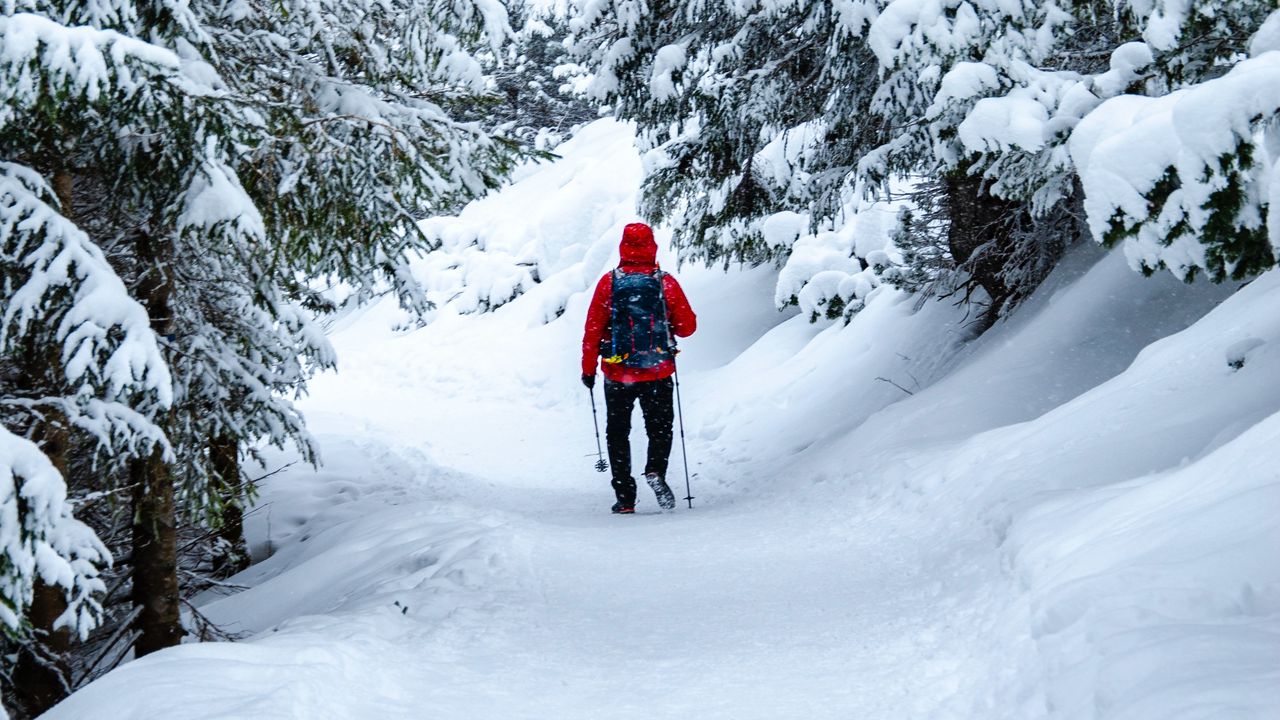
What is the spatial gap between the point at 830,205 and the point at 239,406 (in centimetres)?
571

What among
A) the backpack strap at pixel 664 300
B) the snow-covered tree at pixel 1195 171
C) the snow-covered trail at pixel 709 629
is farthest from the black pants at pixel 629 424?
the snow-covered tree at pixel 1195 171

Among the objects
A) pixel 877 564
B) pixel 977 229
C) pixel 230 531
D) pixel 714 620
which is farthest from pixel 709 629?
pixel 977 229

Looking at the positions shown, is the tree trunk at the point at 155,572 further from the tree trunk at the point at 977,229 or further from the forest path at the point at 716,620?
the tree trunk at the point at 977,229

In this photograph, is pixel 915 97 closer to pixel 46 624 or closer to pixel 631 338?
pixel 631 338

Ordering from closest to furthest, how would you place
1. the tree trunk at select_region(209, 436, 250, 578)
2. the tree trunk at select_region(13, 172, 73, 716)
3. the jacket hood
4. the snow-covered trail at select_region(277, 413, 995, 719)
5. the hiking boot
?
the snow-covered trail at select_region(277, 413, 995, 719) < the tree trunk at select_region(13, 172, 73, 716) < the tree trunk at select_region(209, 436, 250, 578) < the jacket hood < the hiking boot

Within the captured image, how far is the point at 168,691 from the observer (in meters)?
3.24

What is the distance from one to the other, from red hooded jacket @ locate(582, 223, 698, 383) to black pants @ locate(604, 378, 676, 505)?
10 centimetres

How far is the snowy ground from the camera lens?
10.2 ft

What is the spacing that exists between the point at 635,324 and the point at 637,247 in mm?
631

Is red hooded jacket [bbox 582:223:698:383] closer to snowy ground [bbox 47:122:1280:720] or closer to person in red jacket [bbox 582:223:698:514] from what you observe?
person in red jacket [bbox 582:223:698:514]

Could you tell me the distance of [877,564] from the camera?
210 inches

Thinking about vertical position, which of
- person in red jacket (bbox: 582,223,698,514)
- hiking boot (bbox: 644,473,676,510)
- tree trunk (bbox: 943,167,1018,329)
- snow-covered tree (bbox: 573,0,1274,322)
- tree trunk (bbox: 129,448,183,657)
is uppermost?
snow-covered tree (bbox: 573,0,1274,322)

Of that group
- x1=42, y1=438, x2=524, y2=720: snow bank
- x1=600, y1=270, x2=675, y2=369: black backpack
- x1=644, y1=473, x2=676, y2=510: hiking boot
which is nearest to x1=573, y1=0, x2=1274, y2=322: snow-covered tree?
x1=600, y1=270, x2=675, y2=369: black backpack

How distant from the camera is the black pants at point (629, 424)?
8.01m
